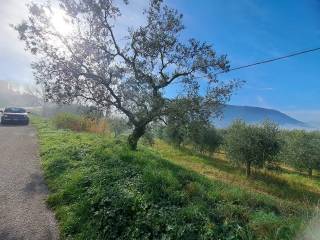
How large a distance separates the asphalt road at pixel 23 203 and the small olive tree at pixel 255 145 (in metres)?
20.8

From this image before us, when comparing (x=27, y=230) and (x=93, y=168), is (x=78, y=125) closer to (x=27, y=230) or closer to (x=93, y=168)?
(x=93, y=168)

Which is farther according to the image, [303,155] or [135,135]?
[303,155]

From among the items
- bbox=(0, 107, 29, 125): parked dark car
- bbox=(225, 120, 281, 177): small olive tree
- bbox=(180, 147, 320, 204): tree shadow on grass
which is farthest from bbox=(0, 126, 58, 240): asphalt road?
bbox=(225, 120, 281, 177): small olive tree

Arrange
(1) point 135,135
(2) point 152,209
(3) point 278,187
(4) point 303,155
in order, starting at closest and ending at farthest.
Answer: (2) point 152,209 → (1) point 135,135 → (3) point 278,187 → (4) point 303,155

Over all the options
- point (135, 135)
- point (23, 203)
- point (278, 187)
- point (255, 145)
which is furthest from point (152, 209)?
point (255, 145)

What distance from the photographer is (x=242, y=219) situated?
6535 mm

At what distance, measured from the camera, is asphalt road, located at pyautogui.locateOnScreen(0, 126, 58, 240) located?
6113 millimetres

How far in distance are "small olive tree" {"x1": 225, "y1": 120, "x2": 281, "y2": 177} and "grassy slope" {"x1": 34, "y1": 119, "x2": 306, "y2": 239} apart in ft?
64.0

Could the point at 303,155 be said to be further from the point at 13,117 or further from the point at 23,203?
the point at 23,203

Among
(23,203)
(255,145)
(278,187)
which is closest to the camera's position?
(23,203)

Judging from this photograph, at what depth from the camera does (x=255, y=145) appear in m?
27.8

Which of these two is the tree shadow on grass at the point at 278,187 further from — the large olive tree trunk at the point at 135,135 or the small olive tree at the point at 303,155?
the large olive tree trunk at the point at 135,135

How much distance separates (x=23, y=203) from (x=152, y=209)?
3566 millimetres

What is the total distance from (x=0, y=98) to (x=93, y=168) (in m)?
214
